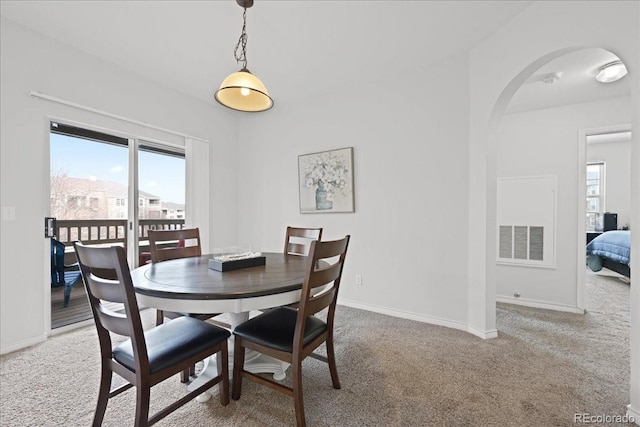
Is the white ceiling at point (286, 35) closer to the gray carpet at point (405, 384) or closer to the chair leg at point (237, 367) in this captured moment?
the chair leg at point (237, 367)

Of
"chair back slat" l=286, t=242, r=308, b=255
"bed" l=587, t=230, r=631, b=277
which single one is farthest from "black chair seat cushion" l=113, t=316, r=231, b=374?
A: "bed" l=587, t=230, r=631, b=277

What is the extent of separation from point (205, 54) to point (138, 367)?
2.73m

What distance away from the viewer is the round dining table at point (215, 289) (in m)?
1.28

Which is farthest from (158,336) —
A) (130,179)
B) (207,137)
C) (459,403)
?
(207,137)

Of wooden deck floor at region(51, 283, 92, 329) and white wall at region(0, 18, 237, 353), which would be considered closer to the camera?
white wall at region(0, 18, 237, 353)

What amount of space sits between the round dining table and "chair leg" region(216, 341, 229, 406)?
6.1 inches

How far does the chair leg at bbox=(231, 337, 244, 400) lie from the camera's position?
1.60 meters

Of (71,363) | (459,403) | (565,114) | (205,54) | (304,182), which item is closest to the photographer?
(459,403)

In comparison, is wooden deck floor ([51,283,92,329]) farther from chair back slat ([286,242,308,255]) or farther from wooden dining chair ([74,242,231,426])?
chair back slat ([286,242,308,255])

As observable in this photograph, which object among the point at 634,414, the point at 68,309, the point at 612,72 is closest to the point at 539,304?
the point at 634,414

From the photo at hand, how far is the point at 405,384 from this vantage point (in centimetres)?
181

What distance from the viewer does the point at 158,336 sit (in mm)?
1469

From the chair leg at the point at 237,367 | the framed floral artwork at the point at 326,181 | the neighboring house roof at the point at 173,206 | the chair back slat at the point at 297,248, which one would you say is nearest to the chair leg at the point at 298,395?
the chair leg at the point at 237,367

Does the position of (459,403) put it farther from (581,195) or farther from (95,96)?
(95,96)
